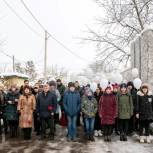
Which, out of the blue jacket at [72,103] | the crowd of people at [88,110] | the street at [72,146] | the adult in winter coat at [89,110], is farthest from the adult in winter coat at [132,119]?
the blue jacket at [72,103]

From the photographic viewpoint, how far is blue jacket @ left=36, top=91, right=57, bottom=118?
12.4 metres

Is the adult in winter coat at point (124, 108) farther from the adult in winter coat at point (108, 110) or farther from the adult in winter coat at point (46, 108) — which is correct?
the adult in winter coat at point (46, 108)

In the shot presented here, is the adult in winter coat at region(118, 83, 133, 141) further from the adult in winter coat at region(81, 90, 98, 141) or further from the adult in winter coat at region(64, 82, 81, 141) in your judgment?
the adult in winter coat at region(64, 82, 81, 141)

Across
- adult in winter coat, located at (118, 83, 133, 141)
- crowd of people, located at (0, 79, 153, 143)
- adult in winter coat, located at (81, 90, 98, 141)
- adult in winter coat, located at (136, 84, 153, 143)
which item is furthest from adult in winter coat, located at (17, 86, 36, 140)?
adult in winter coat, located at (136, 84, 153, 143)

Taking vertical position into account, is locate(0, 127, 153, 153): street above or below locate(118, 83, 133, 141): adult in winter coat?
below

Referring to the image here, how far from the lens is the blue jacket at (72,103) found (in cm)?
1245

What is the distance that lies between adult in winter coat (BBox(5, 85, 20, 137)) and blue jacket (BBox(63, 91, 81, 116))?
5.23 ft

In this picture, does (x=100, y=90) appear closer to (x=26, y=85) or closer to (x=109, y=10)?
(x=26, y=85)

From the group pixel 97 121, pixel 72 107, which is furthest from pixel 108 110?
pixel 72 107

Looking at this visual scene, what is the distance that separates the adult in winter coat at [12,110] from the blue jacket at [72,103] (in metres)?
1.59

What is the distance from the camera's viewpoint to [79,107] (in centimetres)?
1252

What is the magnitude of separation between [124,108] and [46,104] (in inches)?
90.7

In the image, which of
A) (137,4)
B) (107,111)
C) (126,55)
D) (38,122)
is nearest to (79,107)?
(107,111)

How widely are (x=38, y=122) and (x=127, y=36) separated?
15.1 meters
